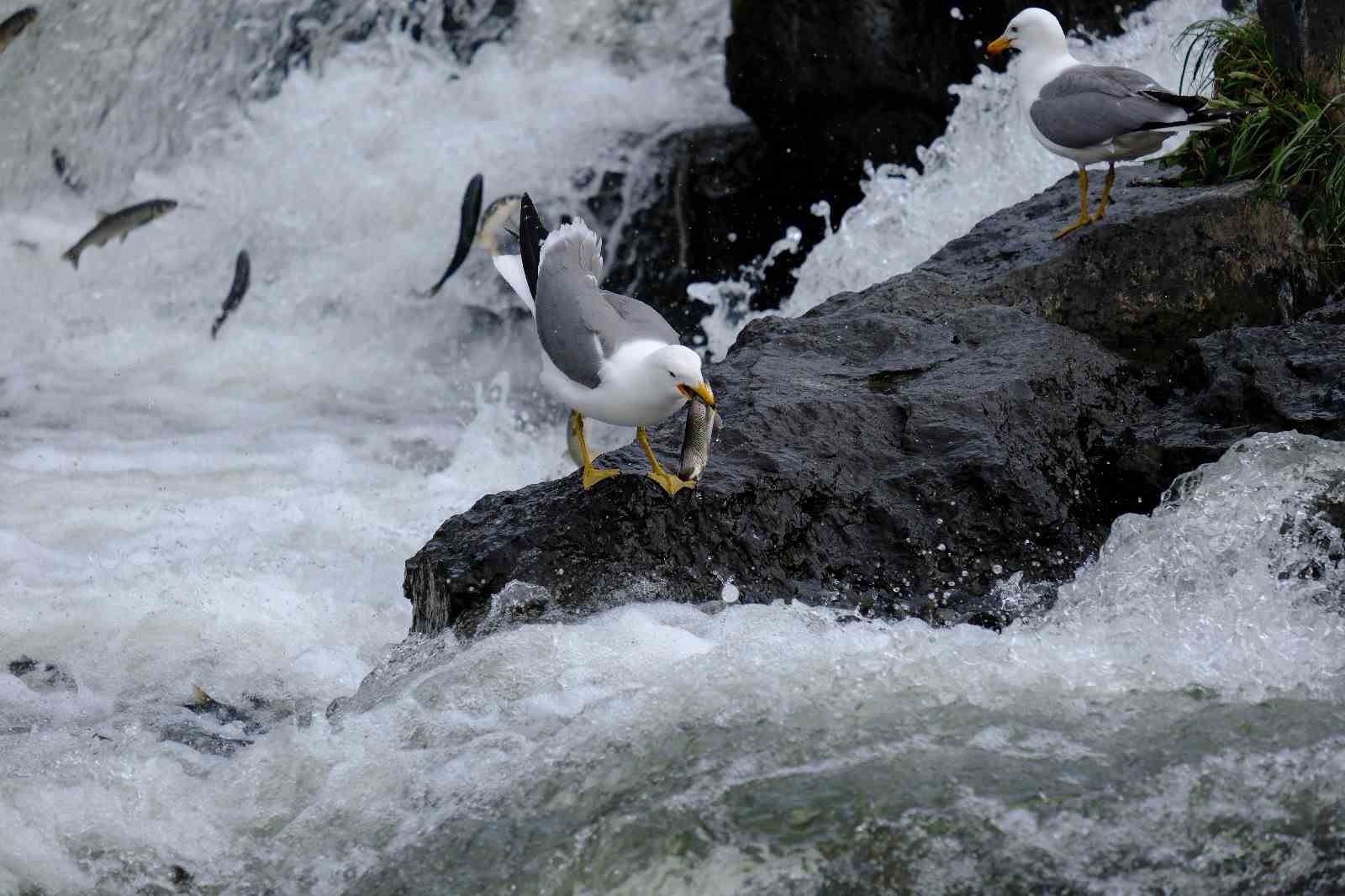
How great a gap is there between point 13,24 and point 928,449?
7.35 m

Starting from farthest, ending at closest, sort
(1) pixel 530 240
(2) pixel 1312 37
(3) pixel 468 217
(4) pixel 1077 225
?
(3) pixel 468 217 → (2) pixel 1312 37 → (4) pixel 1077 225 → (1) pixel 530 240

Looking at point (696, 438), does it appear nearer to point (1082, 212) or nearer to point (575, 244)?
point (575, 244)

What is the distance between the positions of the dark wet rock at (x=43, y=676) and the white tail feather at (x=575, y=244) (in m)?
2.10

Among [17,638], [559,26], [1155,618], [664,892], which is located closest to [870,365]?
[1155,618]

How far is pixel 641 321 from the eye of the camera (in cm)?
419

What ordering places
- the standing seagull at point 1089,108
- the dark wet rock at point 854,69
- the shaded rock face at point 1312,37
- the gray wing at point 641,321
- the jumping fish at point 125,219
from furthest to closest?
1. the dark wet rock at point 854,69
2. the jumping fish at point 125,219
3. the shaded rock face at point 1312,37
4. the standing seagull at point 1089,108
5. the gray wing at point 641,321

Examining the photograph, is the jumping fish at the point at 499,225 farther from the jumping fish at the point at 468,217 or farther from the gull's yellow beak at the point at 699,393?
the jumping fish at the point at 468,217

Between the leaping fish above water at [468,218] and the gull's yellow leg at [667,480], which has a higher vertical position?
the gull's yellow leg at [667,480]

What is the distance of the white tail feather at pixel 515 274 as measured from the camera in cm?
450

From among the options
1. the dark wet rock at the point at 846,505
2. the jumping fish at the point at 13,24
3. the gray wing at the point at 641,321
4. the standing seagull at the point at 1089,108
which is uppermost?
the standing seagull at the point at 1089,108

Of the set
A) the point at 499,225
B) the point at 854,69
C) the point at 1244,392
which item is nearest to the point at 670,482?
the point at 499,225

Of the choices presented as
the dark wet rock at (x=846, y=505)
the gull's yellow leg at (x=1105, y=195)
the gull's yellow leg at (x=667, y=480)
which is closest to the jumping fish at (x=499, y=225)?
the dark wet rock at (x=846, y=505)

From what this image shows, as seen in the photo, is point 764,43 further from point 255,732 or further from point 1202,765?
point 1202,765

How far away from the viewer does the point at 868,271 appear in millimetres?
7488
